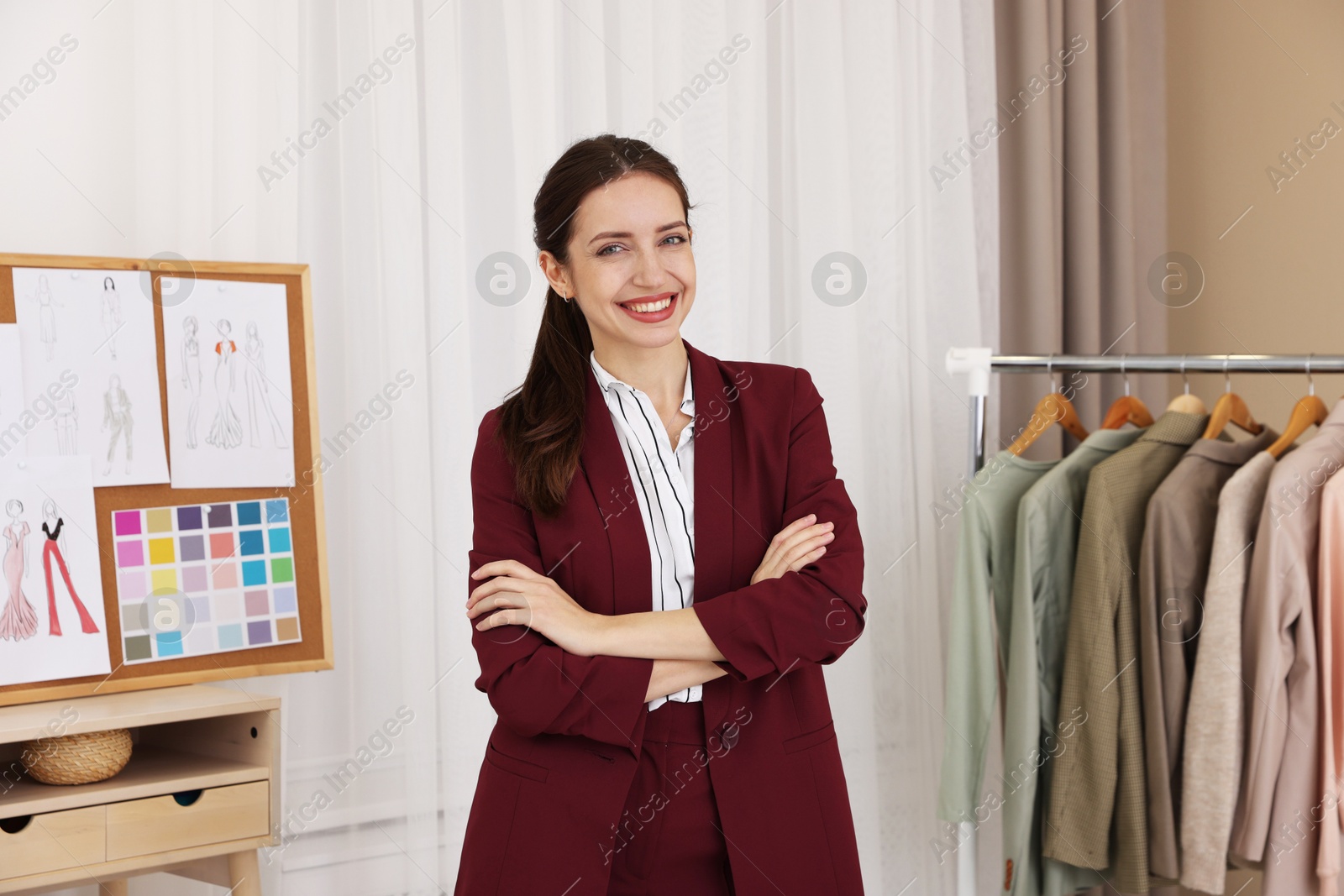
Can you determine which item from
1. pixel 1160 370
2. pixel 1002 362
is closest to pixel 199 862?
pixel 1002 362

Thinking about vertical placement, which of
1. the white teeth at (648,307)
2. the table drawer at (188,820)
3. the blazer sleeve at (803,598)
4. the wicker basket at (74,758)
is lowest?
the table drawer at (188,820)

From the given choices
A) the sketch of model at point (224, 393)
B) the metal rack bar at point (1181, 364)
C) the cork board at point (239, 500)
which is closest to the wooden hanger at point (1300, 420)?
the metal rack bar at point (1181, 364)

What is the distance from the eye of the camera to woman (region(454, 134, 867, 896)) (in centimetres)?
141

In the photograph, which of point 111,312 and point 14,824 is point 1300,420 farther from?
point 14,824

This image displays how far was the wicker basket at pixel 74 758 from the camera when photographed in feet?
6.14

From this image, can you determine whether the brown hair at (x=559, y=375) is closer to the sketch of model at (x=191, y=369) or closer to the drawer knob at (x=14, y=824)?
the sketch of model at (x=191, y=369)

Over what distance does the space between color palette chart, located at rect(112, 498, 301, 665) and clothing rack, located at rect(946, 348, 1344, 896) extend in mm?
1326

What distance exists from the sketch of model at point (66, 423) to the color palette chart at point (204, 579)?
14 centimetres

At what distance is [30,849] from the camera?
1.76 metres

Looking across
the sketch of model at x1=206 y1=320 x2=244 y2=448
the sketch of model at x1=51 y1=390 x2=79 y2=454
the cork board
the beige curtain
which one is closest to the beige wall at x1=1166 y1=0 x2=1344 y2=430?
the beige curtain

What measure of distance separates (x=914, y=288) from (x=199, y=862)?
200cm

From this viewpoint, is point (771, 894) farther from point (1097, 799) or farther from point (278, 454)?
point (278, 454)

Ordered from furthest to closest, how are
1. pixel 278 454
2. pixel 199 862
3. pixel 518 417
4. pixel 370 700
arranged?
1. pixel 370 700
2. pixel 278 454
3. pixel 199 862
4. pixel 518 417

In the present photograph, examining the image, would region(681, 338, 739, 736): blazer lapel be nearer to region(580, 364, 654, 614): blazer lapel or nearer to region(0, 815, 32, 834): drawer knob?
region(580, 364, 654, 614): blazer lapel
